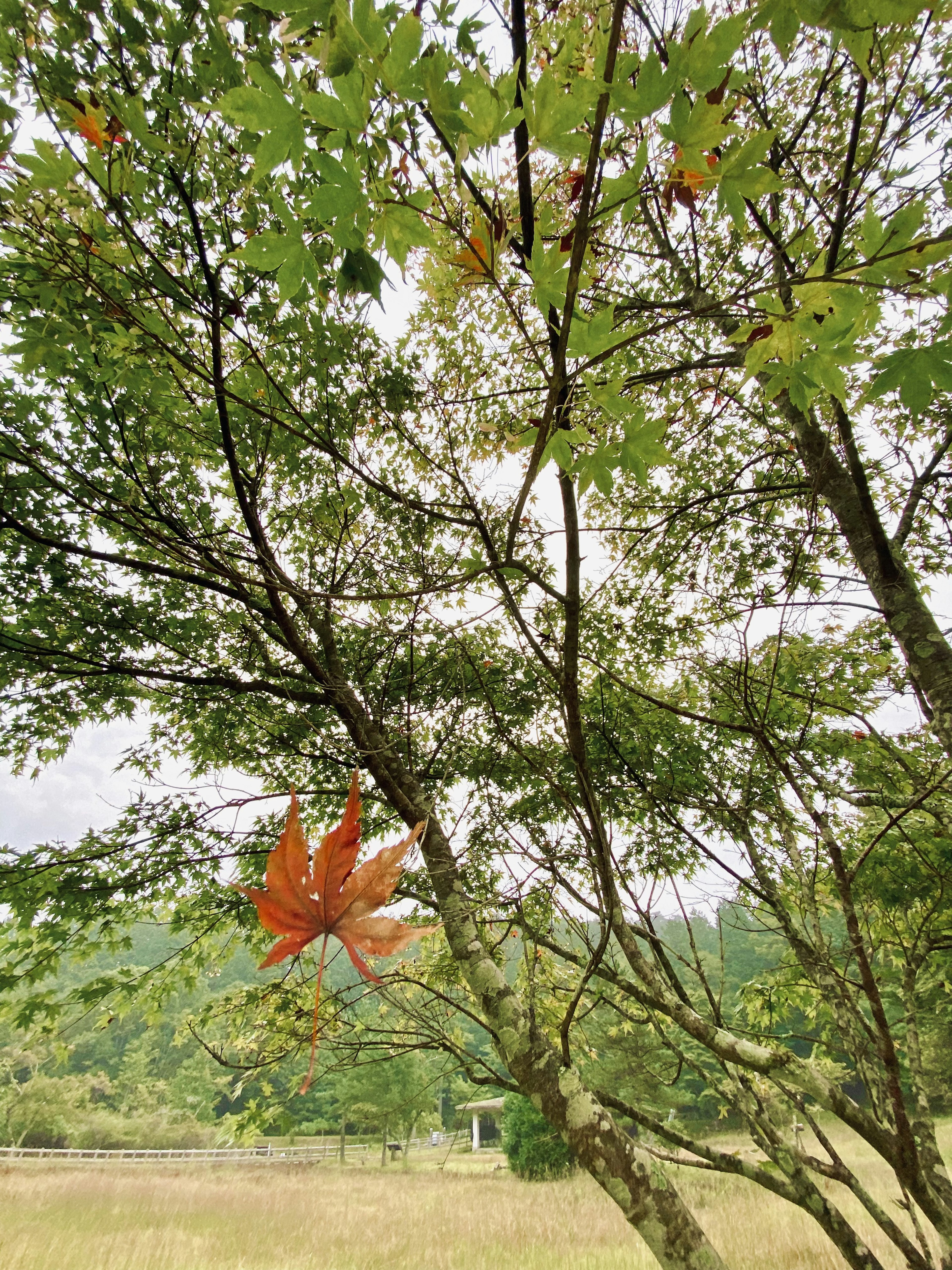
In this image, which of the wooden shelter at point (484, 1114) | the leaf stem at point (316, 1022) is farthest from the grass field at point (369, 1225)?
the leaf stem at point (316, 1022)

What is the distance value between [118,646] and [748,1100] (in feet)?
13.8

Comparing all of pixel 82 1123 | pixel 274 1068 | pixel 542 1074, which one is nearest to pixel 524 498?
pixel 542 1074

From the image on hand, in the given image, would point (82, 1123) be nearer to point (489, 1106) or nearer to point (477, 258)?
point (489, 1106)

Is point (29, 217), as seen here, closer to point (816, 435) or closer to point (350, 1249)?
point (816, 435)

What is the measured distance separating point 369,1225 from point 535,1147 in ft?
22.7

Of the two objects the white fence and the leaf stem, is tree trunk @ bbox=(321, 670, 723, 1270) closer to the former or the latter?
the leaf stem

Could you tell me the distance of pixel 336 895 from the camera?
875mm

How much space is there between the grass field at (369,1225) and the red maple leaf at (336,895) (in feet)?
26.4

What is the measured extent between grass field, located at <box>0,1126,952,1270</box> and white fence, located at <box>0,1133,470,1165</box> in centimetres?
702

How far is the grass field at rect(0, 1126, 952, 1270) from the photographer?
7.52 m

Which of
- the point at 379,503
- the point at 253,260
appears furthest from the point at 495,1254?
the point at 253,260

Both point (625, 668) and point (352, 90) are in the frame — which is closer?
point (352, 90)

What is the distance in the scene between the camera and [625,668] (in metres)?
4.26

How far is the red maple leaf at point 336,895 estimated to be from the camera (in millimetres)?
843
